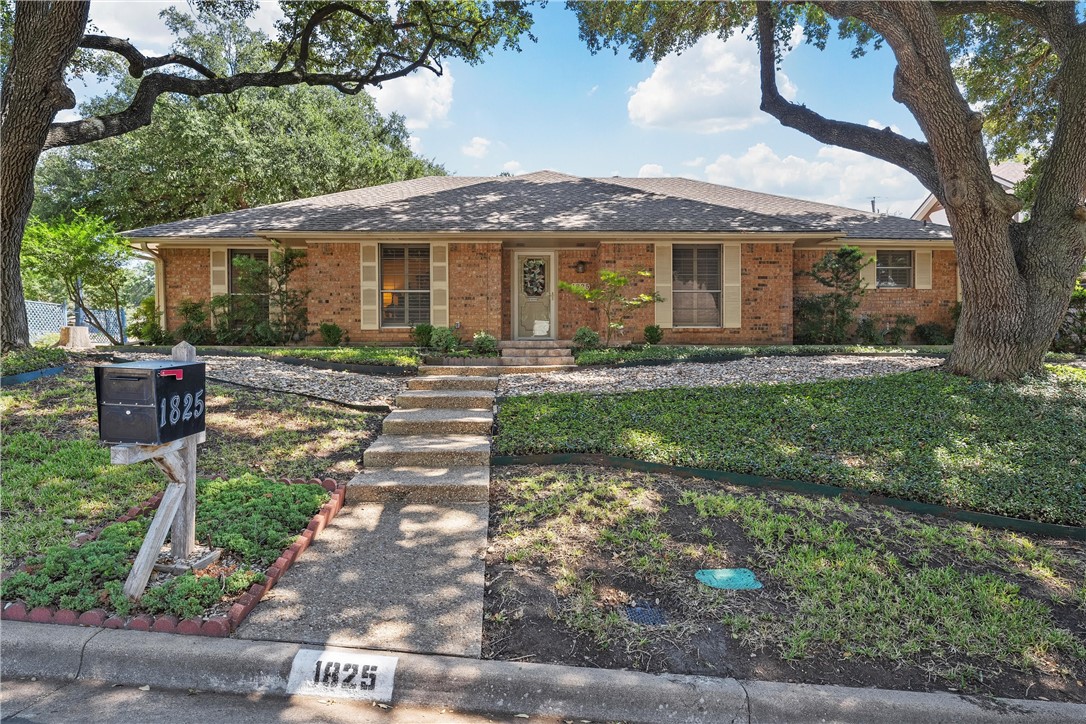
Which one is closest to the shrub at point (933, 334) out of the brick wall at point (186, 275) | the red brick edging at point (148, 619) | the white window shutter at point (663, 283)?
the white window shutter at point (663, 283)

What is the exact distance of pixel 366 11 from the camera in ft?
37.1

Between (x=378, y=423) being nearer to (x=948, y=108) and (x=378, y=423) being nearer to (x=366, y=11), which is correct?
(x=948, y=108)

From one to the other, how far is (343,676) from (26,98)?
27.1ft

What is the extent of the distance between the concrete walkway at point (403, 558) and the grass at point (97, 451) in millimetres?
488

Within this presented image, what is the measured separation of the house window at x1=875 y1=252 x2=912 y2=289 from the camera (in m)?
13.5

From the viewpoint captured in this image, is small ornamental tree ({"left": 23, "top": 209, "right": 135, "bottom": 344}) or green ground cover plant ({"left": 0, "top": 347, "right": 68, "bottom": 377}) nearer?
green ground cover plant ({"left": 0, "top": 347, "right": 68, "bottom": 377})

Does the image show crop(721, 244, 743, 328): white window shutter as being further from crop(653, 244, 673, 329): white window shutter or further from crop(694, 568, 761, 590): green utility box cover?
crop(694, 568, 761, 590): green utility box cover

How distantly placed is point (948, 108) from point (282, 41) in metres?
11.6

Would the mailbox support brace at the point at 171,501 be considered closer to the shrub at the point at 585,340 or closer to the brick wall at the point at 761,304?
the shrub at the point at 585,340

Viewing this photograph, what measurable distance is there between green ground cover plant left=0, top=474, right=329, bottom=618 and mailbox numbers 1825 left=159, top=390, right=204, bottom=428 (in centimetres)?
79

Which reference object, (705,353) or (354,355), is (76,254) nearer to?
(354,355)

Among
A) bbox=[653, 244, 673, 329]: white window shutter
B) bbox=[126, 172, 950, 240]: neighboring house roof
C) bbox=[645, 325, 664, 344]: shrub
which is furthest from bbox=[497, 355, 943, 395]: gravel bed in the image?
bbox=[126, 172, 950, 240]: neighboring house roof

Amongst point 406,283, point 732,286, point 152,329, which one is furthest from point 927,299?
point 152,329

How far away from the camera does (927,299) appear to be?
13.5 meters
